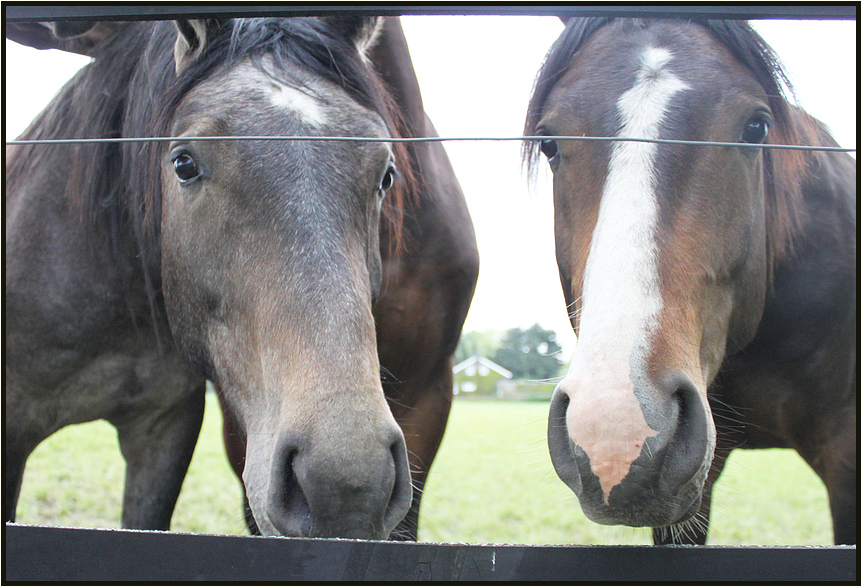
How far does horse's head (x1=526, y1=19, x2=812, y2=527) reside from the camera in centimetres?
→ 111

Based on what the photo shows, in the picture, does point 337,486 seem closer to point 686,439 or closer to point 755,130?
point 686,439

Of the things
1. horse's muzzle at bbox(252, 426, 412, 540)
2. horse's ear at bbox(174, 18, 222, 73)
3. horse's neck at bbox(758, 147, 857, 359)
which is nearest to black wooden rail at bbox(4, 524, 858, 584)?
horse's muzzle at bbox(252, 426, 412, 540)

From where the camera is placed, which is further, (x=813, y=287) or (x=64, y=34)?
(x=813, y=287)

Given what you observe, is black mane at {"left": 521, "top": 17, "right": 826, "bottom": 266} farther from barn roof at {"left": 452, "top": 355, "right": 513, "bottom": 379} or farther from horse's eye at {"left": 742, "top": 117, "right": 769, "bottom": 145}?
barn roof at {"left": 452, "top": 355, "right": 513, "bottom": 379}

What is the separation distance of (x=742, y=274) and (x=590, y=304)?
514 millimetres

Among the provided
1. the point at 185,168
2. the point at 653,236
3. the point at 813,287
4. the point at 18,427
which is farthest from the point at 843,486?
the point at 18,427

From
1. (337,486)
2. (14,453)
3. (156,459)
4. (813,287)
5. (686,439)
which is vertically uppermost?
(813,287)

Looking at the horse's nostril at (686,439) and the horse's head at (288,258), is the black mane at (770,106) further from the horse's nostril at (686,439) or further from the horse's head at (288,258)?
the horse's nostril at (686,439)

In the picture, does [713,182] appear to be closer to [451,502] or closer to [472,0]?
[472,0]

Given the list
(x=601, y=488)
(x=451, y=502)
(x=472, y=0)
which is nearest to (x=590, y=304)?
(x=601, y=488)

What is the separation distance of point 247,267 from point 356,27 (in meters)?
0.74

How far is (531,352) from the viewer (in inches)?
86.0

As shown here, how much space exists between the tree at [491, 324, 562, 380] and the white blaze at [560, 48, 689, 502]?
0.79 metres

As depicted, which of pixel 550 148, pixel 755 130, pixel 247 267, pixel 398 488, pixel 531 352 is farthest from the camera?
pixel 531 352
